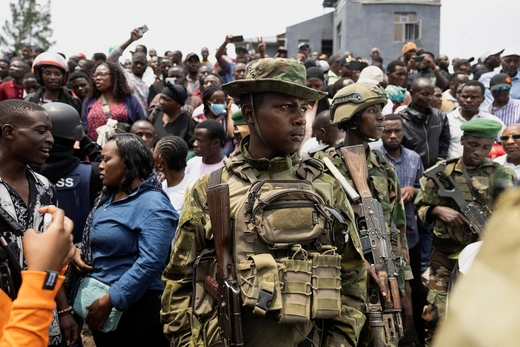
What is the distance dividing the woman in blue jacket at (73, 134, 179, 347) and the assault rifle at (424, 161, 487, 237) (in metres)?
2.39

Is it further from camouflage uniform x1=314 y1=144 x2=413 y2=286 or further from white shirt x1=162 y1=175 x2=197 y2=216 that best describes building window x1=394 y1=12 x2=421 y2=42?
camouflage uniform x1=314 y1=144 x2=413 y2=286

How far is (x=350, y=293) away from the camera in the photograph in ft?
8.65

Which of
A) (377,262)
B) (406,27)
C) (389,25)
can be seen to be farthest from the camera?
(389,25)

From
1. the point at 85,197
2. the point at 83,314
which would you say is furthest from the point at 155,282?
the point at 85,197

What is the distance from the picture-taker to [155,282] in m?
3.73

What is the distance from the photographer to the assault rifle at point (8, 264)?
2.18 meters

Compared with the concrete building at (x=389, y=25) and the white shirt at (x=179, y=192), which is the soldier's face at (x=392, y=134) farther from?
the concrete building at (x=389, y=25)

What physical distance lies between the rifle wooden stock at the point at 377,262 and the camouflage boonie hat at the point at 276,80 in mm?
1181

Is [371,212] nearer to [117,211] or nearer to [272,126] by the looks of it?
[272,126]

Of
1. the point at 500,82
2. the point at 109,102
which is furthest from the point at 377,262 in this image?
the point at 500,82

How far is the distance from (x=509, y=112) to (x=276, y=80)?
6.85 metres

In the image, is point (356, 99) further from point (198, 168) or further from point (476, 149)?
point (198, 168)

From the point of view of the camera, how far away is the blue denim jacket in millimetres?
3492

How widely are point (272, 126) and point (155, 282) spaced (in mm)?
1695
